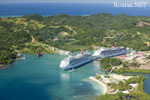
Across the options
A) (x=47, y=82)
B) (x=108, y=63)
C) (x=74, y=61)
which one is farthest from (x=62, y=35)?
(x=47, y=82)

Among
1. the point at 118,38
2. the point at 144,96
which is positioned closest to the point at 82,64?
the point at 144,96

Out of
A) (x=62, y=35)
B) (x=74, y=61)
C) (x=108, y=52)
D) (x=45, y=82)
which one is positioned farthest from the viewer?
(x=62, y=35)

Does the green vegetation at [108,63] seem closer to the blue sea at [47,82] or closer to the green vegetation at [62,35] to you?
the blue sea at [47,82]

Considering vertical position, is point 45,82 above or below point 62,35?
below

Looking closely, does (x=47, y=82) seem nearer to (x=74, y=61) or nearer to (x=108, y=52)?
(x=74, y=61)

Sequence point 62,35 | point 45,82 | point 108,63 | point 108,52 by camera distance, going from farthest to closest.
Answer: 1. point 62,35
2. point 108,52
3. point 108,63
4. point 45,82

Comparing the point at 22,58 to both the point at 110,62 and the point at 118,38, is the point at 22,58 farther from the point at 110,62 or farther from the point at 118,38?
the point at 118,38

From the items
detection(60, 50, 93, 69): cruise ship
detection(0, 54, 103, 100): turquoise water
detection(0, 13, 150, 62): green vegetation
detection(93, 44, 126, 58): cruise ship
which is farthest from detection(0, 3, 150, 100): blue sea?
detection(0, 13, 150, 62): green vegetation

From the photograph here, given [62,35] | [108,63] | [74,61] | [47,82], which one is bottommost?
[47,82]

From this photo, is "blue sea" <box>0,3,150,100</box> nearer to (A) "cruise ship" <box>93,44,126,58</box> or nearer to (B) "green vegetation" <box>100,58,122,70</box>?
(B) "green vegetation" <box>100,58,122,70</box>
